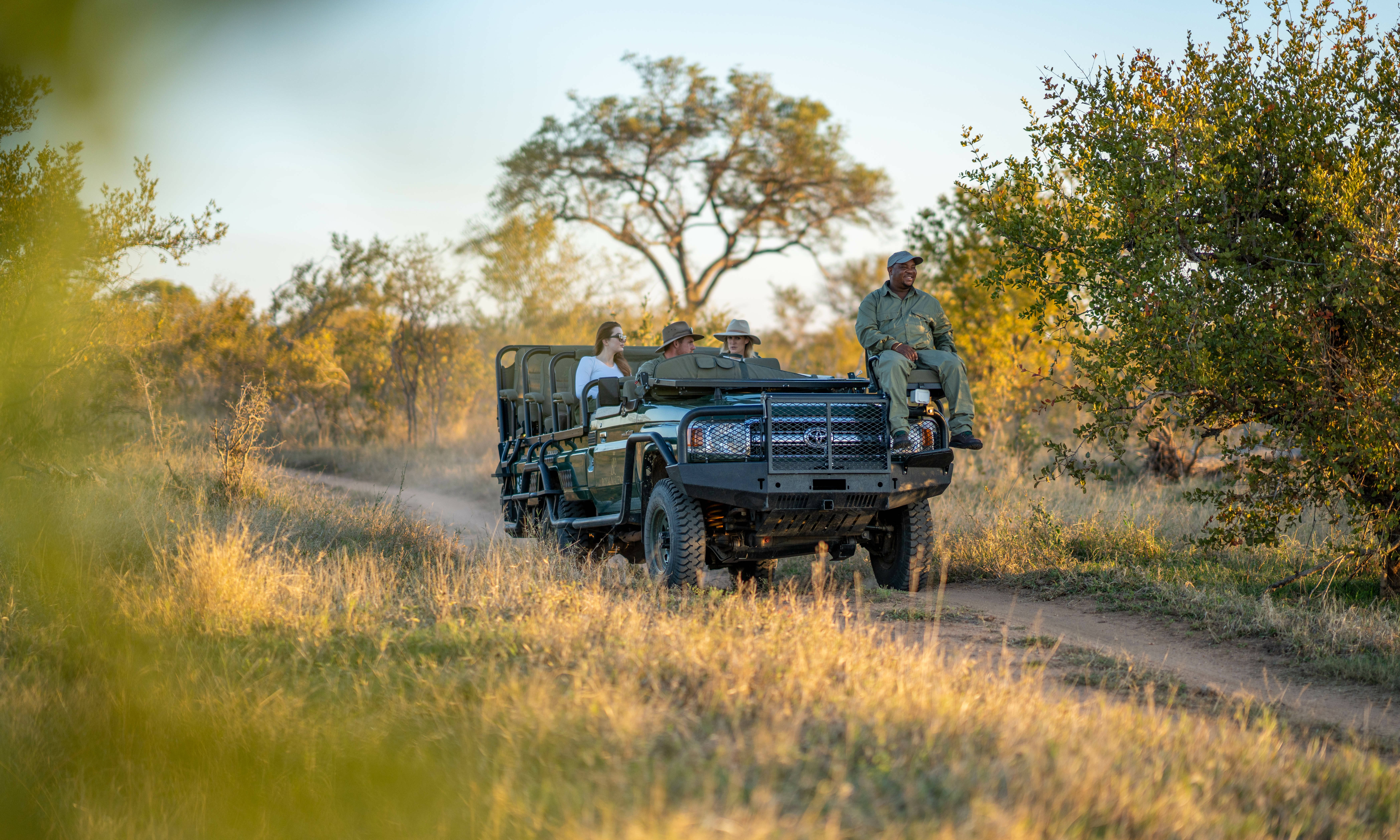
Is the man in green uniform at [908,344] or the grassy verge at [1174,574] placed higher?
the man in green uniform at [908,344]

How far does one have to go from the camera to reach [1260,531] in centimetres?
752

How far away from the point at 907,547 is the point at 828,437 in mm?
1224

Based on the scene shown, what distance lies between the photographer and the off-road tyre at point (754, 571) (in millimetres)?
8469

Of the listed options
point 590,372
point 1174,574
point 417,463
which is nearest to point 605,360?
point 590,372

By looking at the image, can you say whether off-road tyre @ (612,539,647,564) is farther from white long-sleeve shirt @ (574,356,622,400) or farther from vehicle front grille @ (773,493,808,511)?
vehicle front grille @ (773,493,808,511)

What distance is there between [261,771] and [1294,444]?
6.70m

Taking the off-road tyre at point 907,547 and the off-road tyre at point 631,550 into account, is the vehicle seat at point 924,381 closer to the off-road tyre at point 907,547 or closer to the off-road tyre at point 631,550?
the off-road tyre at point 907,547

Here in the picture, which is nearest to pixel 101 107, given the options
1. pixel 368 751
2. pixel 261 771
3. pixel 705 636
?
pixel 368 751

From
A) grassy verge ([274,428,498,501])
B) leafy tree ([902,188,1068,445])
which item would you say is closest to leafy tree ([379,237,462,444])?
grassy verge ([274,428,498,501])

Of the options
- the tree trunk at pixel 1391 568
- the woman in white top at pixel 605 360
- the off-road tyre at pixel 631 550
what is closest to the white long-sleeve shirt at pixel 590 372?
the woman in white top at pixel 605 360

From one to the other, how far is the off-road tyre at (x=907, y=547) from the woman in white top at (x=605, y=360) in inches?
108

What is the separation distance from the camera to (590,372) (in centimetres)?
955

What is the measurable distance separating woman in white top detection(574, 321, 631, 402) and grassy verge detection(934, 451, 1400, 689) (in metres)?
3.32

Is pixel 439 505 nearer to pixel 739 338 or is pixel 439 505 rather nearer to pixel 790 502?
pixel 739 338
